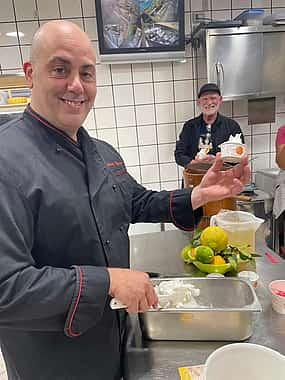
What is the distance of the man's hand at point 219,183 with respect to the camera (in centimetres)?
104

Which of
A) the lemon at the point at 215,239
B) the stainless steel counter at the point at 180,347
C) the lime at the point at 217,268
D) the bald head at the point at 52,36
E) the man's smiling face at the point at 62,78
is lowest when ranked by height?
the stainless steel counter at the point at 180,347

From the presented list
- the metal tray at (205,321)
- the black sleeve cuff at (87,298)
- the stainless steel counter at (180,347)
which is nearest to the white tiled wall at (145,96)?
the stainless steel counter at (180,347)

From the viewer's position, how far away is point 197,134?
251 cm

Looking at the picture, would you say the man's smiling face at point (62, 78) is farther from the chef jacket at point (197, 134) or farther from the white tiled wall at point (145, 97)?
the white tiled wall at point (145, 97)

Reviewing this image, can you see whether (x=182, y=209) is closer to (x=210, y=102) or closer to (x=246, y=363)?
(x=246, y=363)

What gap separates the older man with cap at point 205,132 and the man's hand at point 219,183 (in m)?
1.33

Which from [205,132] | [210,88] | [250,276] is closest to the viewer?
[250,276]

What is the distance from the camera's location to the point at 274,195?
95.2 inches

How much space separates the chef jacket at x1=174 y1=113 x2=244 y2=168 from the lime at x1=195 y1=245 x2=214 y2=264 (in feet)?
4.78

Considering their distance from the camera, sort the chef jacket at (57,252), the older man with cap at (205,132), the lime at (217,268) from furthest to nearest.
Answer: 1. the older man with cap at (205,132)
2. the lime at (217,268)
3. the chef jacket at (57,252)

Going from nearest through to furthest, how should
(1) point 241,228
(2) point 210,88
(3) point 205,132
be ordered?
1. (1) point 241,228
2. (2) point 210,88
3. (3) point 205,132

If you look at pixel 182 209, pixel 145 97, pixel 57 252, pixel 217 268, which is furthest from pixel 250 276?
pixel 145 97

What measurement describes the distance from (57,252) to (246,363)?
0.46 m

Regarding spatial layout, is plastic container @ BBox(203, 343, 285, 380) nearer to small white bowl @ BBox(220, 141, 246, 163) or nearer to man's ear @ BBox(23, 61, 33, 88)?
small white bowl @ BBox(220, 141, 246, 163)
